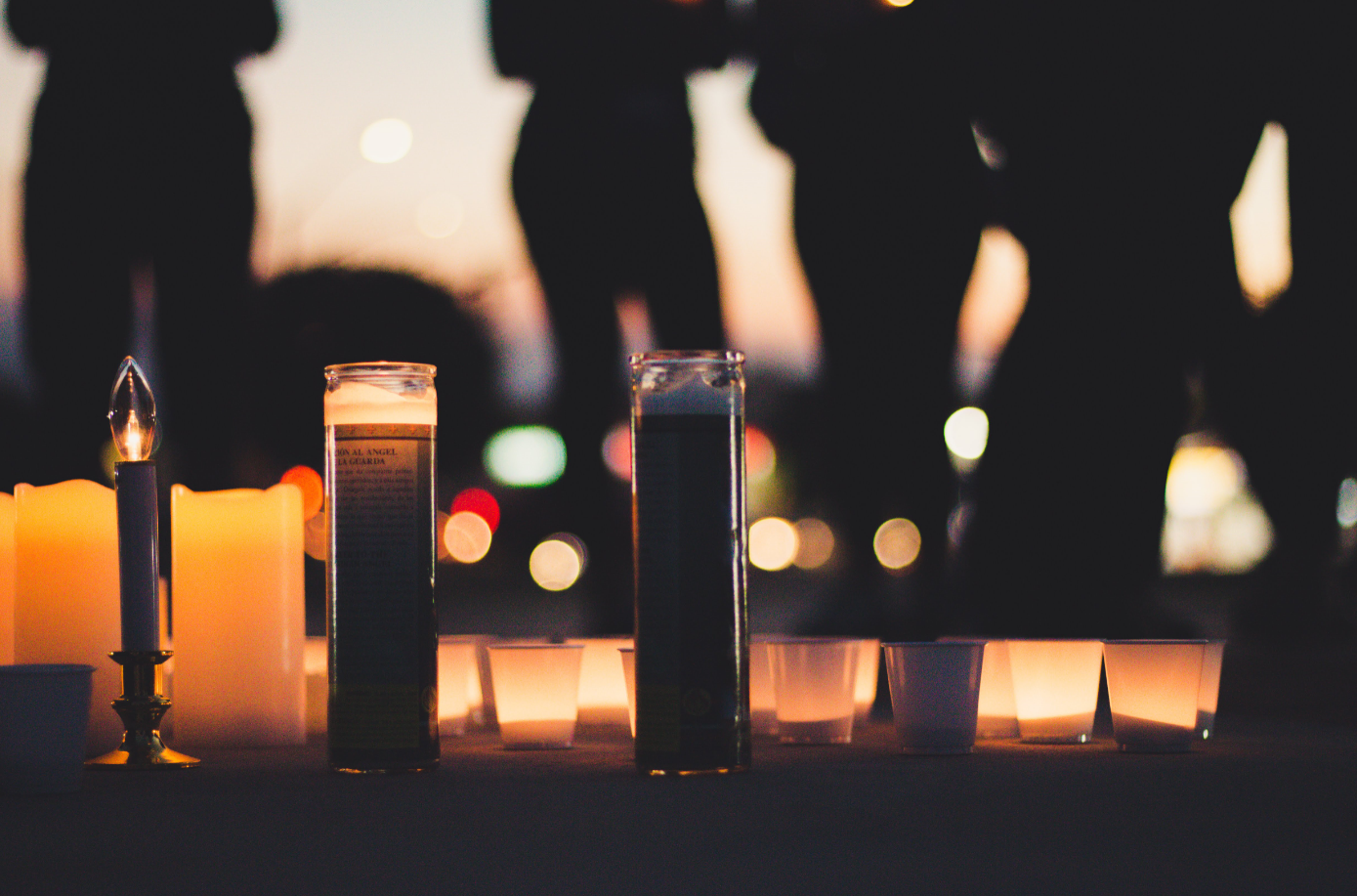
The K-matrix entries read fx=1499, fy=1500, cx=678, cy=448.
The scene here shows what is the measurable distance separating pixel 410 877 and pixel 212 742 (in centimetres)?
58

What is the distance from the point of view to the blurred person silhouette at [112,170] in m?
1.89

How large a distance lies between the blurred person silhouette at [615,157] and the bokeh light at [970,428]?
41cm

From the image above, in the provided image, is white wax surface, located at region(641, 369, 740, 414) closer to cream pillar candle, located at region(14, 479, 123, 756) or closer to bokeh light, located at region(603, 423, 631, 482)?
cream pillar candle, located at region(14, 479, 123, 756)

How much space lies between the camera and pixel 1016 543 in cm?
194

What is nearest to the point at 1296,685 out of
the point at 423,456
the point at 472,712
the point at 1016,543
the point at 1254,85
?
the point at 1016,543

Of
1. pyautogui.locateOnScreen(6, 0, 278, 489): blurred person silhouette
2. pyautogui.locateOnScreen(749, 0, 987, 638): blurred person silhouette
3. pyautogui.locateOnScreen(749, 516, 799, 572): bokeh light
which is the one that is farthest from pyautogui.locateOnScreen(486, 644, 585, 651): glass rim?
pyautogui.locateOnScreen(749, 516, 799, 572): bokeh light

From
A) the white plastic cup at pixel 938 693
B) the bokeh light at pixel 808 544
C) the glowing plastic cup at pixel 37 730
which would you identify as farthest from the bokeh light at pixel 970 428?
the bokeh light at pixel 808 544

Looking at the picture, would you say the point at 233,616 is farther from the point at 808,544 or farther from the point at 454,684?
the point at 808,544

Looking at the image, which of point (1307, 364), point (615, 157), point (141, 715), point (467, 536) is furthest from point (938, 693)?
point (467, 536)

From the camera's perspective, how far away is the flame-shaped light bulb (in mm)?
1000

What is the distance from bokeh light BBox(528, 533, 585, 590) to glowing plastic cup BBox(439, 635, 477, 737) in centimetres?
917

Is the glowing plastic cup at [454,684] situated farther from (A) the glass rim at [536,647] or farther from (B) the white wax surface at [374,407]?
(B) the white wax surface at [374,407]

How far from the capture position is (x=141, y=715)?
0.99 meters

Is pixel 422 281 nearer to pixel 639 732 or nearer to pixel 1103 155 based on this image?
pixel 1103 155
